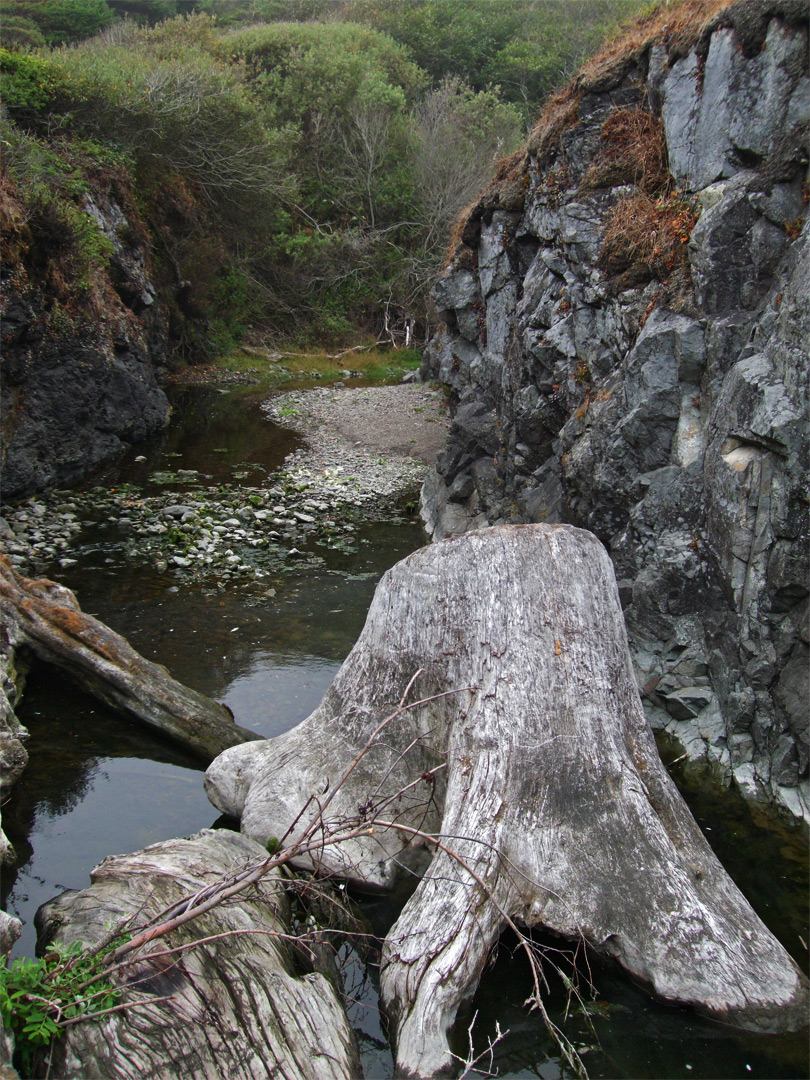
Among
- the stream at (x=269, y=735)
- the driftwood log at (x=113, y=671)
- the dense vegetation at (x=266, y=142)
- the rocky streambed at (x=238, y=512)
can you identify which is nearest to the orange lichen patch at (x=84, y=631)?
the driftwood log at (x=113, y=671)

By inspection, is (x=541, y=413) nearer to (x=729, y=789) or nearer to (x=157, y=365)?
(x=729, y=789)

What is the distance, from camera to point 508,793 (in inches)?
218

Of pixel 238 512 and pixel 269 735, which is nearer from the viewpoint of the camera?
pixel 269 735

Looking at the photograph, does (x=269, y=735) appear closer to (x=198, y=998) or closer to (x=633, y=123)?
(x=198, y=998)

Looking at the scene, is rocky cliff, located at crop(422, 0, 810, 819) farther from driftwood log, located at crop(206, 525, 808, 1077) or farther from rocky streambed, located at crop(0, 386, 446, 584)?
rocky streambed, located at crop(0, 386, 446, 584)

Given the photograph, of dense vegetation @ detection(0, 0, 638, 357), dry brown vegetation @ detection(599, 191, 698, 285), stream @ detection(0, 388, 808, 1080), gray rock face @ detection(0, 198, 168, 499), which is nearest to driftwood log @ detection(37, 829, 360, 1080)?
stream @ detection(0, 388, 808, 1080)

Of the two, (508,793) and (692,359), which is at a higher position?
(692,359)

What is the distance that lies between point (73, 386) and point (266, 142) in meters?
18.0

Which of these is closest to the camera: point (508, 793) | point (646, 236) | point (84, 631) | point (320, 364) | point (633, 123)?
point (508, 793)

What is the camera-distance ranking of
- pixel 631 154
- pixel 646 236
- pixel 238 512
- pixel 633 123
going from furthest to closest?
pixel 238 512 → pixel 633 123 → pixel 631 154 → pixel 646 236

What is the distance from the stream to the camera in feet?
15.4

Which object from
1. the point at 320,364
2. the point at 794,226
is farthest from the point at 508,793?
the point at 320,364

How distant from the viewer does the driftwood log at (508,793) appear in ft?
15.8

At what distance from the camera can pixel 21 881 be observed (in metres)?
6.04
